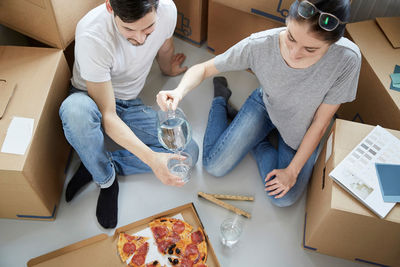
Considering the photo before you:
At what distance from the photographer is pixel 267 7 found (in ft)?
4.65

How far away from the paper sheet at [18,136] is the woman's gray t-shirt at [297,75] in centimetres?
71

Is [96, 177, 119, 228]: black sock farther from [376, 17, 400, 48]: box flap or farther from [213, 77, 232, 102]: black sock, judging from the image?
Result: [376, 17, 400, 48]: box flap

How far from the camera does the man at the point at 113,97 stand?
42.0 inches

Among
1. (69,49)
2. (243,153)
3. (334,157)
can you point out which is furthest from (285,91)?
(69,49)

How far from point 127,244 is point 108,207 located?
7.2 inches

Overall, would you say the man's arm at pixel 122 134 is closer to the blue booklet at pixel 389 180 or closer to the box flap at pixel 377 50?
the blue booklet at pixel 389 180

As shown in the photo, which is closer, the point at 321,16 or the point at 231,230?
the point at 321,16

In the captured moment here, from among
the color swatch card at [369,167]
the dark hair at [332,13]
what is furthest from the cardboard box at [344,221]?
the dark hair at [332,13]

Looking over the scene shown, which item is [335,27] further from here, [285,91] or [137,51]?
[137,51]

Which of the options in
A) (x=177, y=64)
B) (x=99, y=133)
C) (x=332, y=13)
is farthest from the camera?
(x=177, y=64)

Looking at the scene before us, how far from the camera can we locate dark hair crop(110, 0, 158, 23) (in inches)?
36.3

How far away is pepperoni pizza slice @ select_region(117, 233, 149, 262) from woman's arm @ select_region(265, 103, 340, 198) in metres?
0.55

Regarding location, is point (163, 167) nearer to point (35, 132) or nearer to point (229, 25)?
point (35, 132)

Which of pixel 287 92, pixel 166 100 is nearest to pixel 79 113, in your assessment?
pixel 166 100
